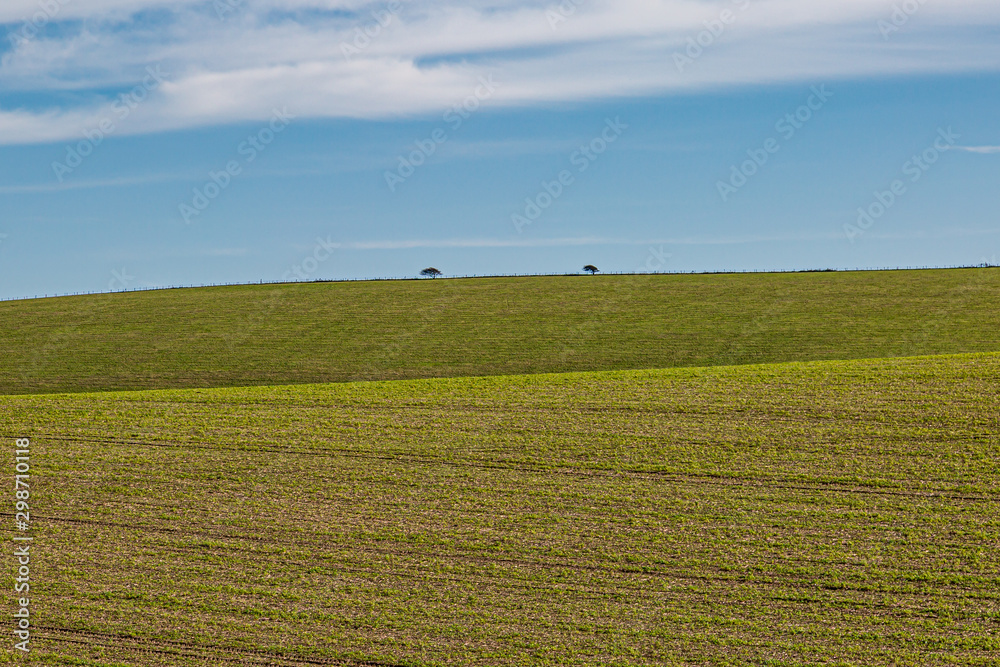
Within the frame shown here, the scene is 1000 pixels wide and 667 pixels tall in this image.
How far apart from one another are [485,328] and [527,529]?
2950 cm

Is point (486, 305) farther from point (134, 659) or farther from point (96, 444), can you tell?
point (134, 659)

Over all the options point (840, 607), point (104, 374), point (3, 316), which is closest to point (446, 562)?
point (840, 607)

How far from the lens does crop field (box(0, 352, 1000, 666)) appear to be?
37.8 feet

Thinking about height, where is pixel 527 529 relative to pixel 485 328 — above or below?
below

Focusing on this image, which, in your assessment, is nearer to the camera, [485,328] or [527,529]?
[527,529]

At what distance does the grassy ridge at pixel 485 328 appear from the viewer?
36.4 metres

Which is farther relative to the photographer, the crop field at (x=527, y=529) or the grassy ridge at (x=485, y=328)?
the grassy ridge at (x=485, y=328)

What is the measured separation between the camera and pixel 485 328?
44.2 metres

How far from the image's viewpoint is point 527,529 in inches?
588

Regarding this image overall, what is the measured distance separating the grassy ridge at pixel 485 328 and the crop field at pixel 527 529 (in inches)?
476

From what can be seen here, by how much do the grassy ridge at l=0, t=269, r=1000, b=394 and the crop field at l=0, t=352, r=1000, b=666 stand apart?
1208 cm

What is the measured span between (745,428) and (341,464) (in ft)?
29.2

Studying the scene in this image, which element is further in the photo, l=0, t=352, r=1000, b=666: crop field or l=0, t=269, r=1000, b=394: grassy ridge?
l=0, t=269, r=1000, b=394: grassy ridge

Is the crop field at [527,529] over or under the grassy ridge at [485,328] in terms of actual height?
under
